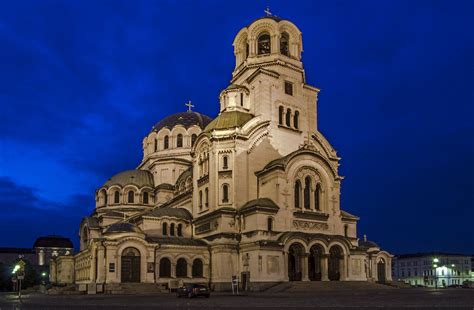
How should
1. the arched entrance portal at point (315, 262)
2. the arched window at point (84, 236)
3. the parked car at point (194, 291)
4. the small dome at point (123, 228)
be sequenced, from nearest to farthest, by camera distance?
1. the parked car at point (194, 291)
2. the small dome at point (123, 228)
3. the arched entrance portal at point (315, 262)
4. the arched window at point (84, 236)

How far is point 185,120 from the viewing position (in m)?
75.1

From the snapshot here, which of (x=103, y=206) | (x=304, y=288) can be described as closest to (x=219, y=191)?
(x=304, y=288)

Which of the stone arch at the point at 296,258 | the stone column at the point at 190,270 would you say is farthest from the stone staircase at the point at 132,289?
the stone arch at the point at 296,258

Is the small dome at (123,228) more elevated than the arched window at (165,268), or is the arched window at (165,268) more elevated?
the small dome at (123,228)

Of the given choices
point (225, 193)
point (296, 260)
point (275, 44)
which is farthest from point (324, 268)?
point (275, 44)

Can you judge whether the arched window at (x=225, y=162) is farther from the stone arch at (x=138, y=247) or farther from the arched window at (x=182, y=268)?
the stone arch at (x=138, y=247)

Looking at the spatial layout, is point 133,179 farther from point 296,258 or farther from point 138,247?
point 296,258

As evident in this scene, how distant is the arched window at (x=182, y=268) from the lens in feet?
160

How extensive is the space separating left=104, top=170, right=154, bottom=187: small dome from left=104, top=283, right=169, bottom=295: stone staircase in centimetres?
2743

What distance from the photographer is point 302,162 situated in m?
50.6

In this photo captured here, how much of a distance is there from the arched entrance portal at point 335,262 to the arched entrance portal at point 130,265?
59.0 feet

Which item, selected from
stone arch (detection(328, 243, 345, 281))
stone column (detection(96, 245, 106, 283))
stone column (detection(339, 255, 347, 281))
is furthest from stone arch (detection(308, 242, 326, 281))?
stone column (detection(96, 245, 106, 283))

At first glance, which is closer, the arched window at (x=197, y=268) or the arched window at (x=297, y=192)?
the arched window at (x=197, y=268)

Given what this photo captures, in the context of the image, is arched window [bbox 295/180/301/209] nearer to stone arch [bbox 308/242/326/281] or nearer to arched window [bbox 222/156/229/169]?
stone arch [bbox 308/242/326/281]
